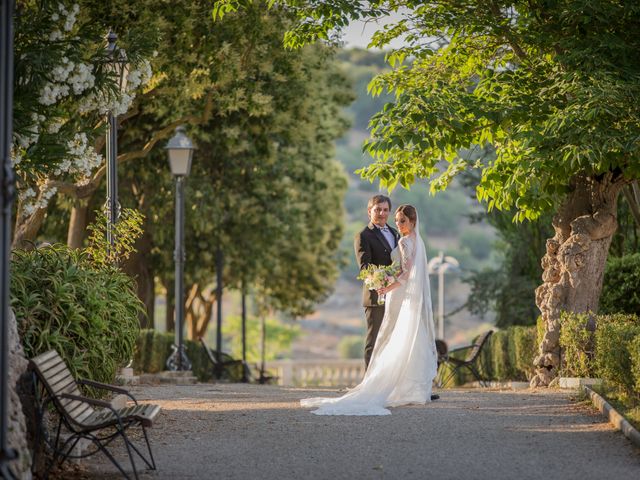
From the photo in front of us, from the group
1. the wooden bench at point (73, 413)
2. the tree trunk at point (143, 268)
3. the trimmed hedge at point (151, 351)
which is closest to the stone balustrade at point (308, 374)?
the tree trunk at point (143, 268)

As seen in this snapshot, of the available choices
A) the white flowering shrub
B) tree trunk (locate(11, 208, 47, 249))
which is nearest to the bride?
the white flowering shrub

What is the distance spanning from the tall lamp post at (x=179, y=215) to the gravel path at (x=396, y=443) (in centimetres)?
673

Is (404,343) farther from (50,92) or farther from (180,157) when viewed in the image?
(180,157)

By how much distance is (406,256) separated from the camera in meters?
13.5

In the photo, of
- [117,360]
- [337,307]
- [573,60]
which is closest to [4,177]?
[117,360]

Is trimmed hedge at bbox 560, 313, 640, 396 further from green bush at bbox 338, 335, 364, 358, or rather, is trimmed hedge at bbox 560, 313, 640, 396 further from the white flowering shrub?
green bush at bbox 338, 335, 364, 358

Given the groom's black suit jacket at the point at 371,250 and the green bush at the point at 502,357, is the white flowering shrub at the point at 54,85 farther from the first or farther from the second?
the green bush at the point at 502,357

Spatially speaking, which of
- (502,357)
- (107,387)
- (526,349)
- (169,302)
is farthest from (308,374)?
(107,387)

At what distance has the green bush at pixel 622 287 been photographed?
19375mm

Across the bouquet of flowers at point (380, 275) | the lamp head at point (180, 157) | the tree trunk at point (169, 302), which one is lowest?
the bouquet of flowers at point (380, 275)

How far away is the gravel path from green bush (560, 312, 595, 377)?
1.39 metres

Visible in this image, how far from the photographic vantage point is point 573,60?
48.6 feet

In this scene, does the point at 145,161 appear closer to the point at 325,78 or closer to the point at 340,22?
the point at 325,78

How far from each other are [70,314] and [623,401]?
19.0 feet
